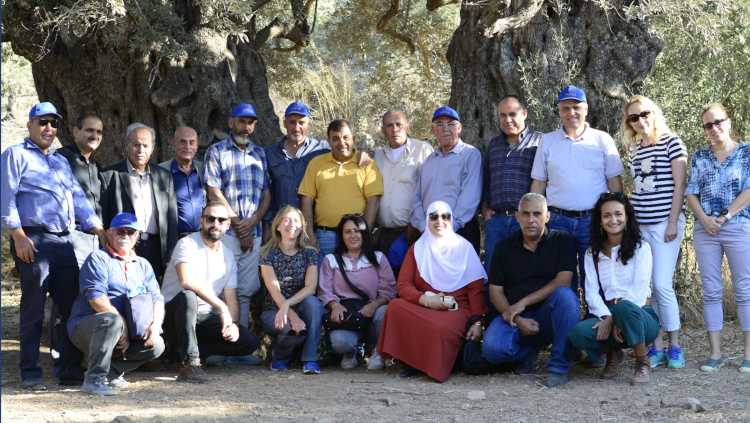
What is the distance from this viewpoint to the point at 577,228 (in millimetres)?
6422

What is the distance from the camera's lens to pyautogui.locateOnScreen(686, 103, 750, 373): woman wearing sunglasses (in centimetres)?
618

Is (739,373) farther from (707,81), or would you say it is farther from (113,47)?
(113,47)

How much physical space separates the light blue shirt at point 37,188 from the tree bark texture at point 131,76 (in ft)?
7.64

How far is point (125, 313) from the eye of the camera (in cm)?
598

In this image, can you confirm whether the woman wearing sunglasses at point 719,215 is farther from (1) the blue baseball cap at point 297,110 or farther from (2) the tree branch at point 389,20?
(2) the tree branch at point 389,20

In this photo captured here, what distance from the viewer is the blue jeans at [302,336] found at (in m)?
6.53

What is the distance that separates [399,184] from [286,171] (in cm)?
95

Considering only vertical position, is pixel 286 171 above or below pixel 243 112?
below

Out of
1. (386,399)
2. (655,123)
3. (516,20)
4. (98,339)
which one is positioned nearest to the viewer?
(386,399)

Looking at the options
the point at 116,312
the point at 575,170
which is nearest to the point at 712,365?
the point at 575,170

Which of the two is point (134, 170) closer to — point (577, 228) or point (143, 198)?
point (143, 198)

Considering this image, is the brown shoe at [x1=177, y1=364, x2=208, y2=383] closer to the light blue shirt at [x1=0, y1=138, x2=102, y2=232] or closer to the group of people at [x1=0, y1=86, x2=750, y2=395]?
the group of people at [x1=0, y1=86, x2=750, y2=395]

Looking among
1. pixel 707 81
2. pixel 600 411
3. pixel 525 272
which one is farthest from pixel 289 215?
pixel 707 81

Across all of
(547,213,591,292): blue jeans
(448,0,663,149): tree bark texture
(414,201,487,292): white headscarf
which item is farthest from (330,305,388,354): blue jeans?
(448,0,663,149): tree bark texture
